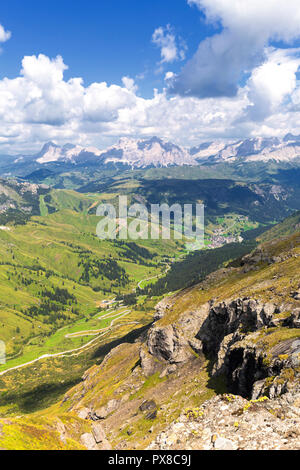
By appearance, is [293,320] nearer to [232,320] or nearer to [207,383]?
[232,320]

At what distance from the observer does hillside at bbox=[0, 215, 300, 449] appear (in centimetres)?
3900

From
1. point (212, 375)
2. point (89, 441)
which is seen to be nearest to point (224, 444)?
point (212, 375)

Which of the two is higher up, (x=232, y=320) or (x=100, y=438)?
(x=232, y=320)

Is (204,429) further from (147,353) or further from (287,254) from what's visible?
(287,254)

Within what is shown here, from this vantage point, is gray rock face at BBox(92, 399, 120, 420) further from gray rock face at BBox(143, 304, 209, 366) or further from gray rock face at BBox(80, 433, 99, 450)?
gray rock face at BBox(80, 433, 99, 450)

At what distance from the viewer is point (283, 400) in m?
40.7

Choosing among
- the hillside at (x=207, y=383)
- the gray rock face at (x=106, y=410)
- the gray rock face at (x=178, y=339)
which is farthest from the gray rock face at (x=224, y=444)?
the gray rock face at (x=106, y=410)

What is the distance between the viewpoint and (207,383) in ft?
265

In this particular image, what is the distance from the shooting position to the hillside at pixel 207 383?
39.0 m

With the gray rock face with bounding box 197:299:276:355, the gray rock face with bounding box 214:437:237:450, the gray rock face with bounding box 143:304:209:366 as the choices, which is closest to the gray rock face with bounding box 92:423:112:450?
the gray rock face with bounding box 143:304:209:366

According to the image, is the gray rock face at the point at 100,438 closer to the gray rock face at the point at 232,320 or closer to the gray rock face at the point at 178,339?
the gray rock face at the point at 178,339

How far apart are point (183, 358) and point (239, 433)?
74437mm
